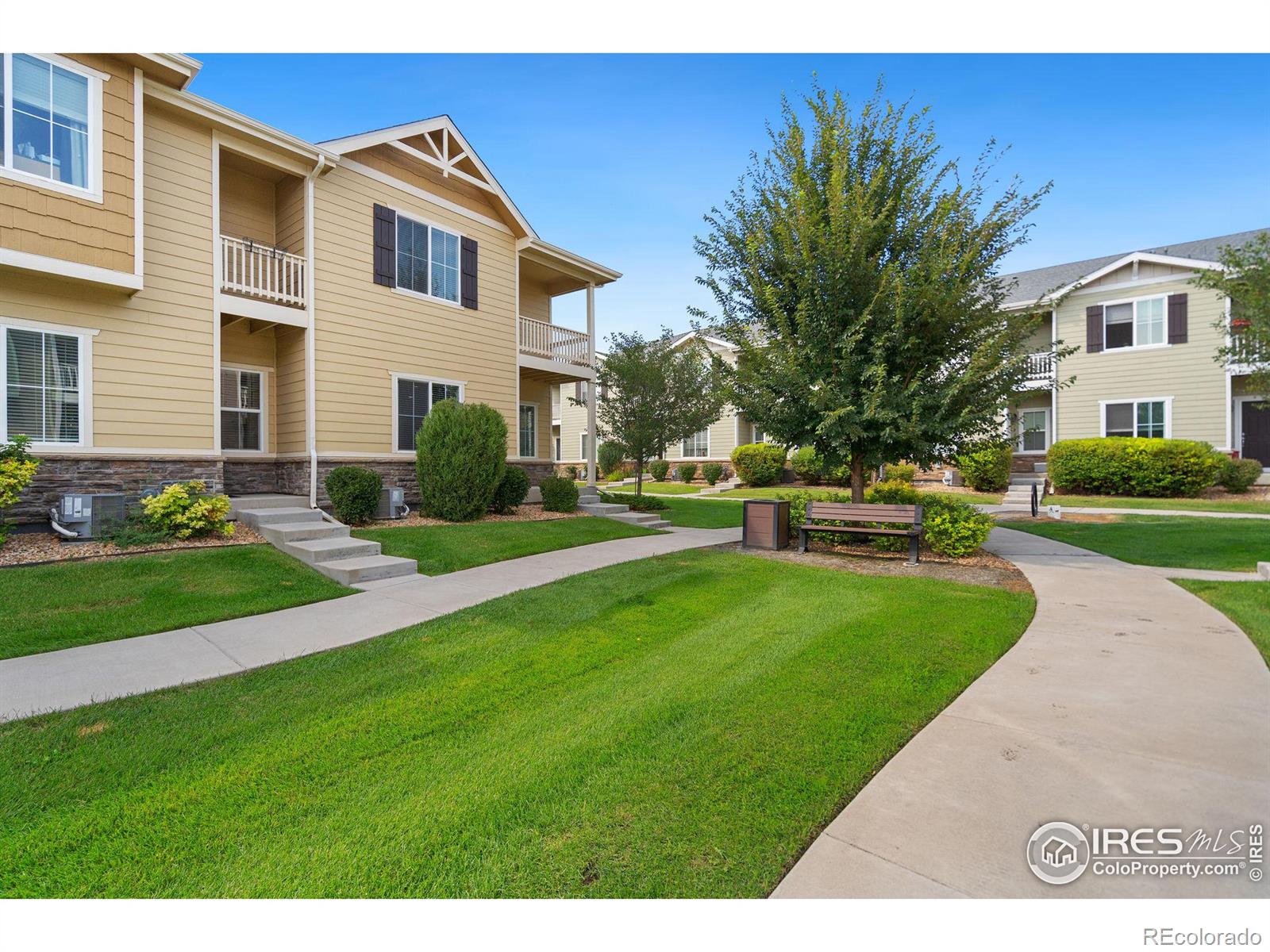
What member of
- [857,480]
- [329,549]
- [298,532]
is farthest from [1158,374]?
[298,532]

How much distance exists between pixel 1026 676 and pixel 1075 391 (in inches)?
811

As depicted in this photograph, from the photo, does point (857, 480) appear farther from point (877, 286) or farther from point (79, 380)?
point (79, 380)

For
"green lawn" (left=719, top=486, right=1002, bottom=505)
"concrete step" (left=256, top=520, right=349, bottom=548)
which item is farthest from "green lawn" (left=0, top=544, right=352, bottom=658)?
"green lawn" (left=719, top=486, right=1002, bottom=505)

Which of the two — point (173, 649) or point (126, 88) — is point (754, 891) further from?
point (126, 88)

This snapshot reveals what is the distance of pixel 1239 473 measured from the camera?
1592 centimetres

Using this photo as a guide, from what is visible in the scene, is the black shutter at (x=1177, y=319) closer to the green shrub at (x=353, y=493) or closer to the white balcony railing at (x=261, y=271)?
the green shrub at (x=353, y=493)

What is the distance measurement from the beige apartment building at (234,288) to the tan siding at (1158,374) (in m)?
16.9

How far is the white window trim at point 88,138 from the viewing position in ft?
23.5

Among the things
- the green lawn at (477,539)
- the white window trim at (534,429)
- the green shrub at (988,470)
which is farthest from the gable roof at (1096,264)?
the green lawn at (477,539)

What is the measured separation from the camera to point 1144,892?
2059mm

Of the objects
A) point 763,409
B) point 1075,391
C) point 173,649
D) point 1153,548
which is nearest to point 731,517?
point 763,409

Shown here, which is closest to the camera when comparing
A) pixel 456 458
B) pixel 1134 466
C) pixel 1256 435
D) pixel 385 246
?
pixel 456 458

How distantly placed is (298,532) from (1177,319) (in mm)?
24370

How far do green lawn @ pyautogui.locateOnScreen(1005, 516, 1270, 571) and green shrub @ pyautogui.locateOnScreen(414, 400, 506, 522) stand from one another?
10180 millimetres
